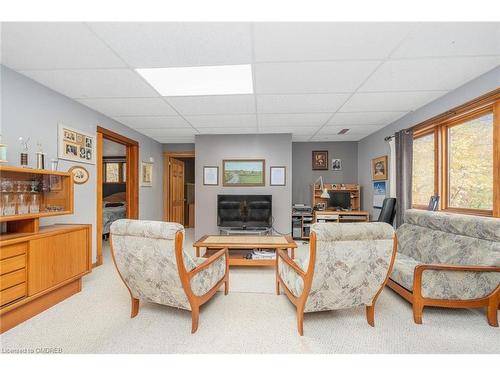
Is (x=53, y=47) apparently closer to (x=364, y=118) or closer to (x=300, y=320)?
(x=300, y=320)

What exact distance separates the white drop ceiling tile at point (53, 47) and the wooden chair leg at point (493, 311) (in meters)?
3.93

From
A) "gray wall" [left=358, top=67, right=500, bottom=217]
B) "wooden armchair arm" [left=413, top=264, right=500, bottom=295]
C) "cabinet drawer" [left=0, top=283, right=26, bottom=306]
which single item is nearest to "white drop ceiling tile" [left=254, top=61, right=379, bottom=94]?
"gray wall" [left=358, top=67, right=500, bottom=217]

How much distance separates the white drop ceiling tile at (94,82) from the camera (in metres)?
2.40

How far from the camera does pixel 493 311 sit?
2.00 metres

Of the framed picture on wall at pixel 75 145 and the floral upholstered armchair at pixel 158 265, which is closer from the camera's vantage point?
the floral upholstered armchair at pixel 158 265

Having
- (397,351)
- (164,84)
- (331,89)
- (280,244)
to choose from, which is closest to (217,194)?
(280,244)

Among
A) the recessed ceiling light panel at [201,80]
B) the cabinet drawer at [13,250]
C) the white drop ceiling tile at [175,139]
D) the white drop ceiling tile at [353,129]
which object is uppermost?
the recessed ceiling light panel at [201,80]

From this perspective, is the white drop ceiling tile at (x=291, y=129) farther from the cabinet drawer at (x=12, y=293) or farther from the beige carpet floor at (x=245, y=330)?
the cabinet drawer at (x=12, y=293)

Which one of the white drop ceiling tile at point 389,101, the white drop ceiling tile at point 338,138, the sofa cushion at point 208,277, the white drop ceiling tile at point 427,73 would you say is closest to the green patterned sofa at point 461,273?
the white drop ceiling tile at point 427,73

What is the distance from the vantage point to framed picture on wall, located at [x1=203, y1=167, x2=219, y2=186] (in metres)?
5.14

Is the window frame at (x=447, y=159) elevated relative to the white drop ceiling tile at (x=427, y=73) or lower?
lower

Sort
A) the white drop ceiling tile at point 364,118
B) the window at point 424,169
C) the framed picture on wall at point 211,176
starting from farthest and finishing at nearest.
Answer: the framed picture on wall at point 211,176
the white drop ceiling tile at point 364,118
the window at point 424,169

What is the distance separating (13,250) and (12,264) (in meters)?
0.11

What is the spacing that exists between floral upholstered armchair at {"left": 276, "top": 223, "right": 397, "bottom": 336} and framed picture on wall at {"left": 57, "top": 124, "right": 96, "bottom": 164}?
3.18 m
